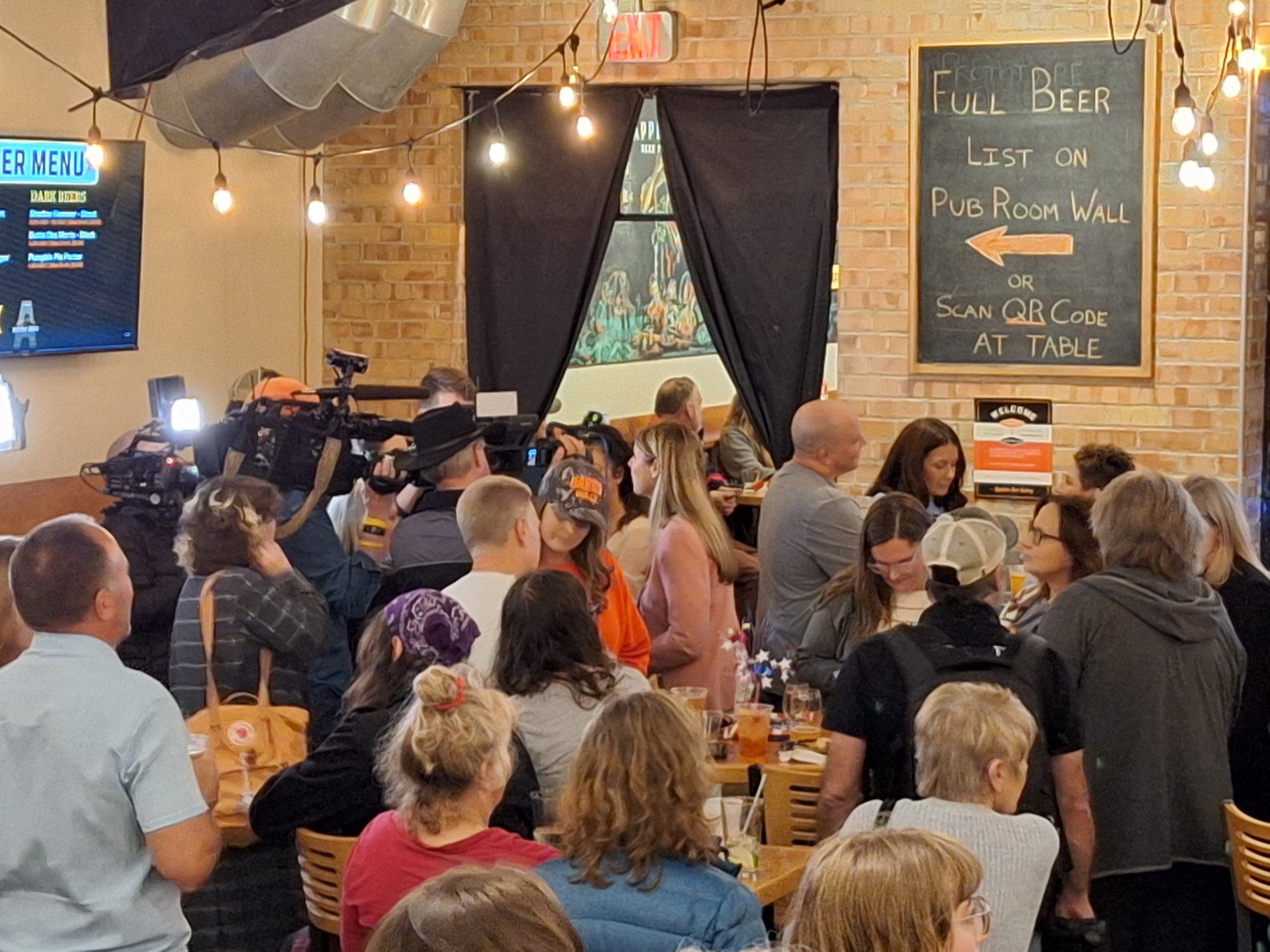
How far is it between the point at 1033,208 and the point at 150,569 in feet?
11.8

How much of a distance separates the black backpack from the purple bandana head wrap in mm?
803

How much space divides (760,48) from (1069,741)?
4328mm

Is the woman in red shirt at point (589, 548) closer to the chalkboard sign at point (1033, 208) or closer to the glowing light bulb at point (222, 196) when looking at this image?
Result: the glowing light bulb at point (222, 196)

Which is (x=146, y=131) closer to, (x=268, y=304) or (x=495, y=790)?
(x=268, y=304)

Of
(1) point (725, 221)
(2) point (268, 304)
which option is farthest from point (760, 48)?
(2) point (268, 304)

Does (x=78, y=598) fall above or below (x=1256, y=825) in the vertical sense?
above

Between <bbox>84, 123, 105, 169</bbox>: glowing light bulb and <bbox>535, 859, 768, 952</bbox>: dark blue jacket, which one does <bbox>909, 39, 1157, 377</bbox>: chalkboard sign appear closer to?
<bbox>84, 123, 105, 169</bbox>: glowing light bulb

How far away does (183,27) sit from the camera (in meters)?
3.72

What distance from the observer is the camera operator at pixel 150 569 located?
481 centimetres

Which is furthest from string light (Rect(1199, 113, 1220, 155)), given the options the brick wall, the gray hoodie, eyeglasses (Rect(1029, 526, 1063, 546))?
the gray hoodie

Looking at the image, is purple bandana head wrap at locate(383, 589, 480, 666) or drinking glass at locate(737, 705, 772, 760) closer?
purple bandana head wrap at locate(383, 589, 480, 666)

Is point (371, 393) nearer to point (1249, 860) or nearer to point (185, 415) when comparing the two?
point (185, 415)

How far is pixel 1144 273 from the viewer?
6.68m

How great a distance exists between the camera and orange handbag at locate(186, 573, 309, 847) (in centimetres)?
378
